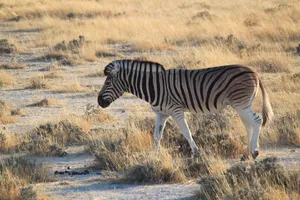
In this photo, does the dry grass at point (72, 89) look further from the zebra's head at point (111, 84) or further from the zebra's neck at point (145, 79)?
the zebra's neck at point (145, 79)

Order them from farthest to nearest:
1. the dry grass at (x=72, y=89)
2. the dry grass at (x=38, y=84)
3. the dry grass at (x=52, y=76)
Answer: the dry grass at (x=52, y=76) < the dry grass at (x=38, y=84) < the dry grass at (x=72, y=89)

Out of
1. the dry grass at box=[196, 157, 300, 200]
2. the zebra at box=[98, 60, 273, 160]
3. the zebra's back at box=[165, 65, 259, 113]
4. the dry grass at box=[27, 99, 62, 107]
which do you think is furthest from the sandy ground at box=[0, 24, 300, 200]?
the zebra's back at box=[165, 65, 259, 113]

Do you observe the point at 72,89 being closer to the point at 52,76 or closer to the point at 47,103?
the point at 47,103

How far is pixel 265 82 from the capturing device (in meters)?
16.2

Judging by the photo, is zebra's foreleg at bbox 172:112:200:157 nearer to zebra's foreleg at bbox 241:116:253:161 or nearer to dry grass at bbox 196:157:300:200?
zebra's foreleg at bbox 241:116:253:161

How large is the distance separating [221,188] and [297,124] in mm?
3843

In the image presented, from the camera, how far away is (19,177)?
344 inches

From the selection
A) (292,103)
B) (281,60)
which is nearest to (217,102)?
(292,103)

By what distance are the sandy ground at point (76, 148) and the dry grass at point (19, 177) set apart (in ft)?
0.59

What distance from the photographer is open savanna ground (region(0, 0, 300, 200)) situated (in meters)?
8.26

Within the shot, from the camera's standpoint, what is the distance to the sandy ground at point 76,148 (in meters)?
8.25

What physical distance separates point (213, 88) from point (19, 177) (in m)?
2.75

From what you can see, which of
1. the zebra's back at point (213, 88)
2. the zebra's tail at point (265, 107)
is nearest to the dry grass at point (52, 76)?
the zebra's back at point (213, 88)

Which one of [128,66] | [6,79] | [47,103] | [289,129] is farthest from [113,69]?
[6,79]
